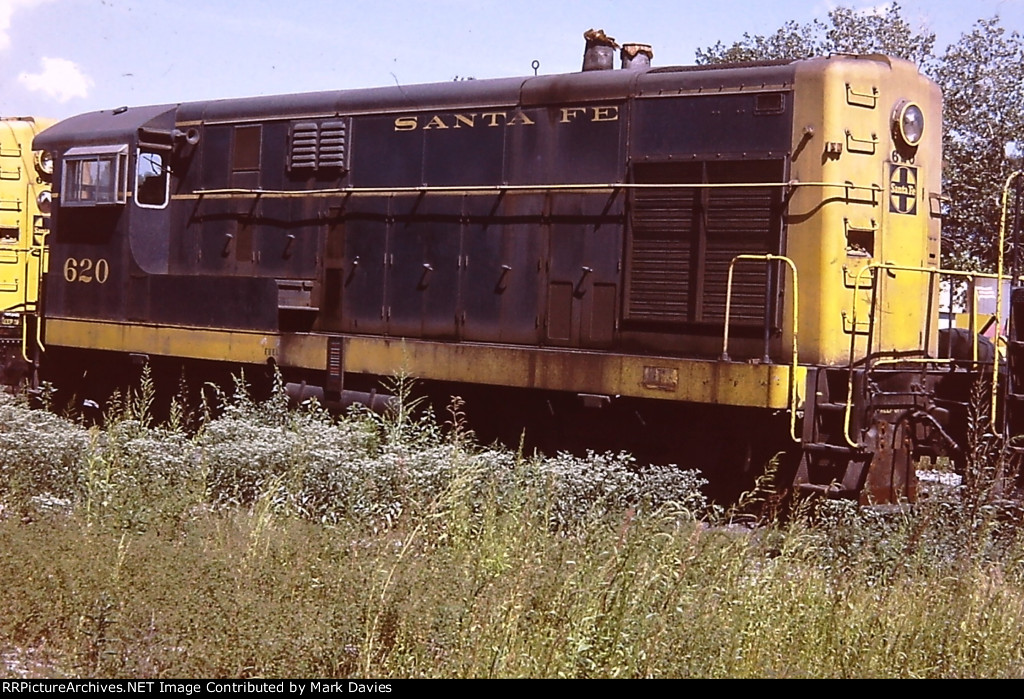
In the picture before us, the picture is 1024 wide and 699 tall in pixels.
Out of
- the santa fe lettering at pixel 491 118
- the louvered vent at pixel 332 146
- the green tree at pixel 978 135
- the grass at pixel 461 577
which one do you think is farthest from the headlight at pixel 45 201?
the green tree at pixel 978 135

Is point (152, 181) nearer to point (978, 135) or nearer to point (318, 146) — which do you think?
point (318, 146)

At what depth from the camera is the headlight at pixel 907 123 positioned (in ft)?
31.5

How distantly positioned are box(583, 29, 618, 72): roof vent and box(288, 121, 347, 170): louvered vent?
7.76ft

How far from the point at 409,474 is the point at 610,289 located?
2.54 meters

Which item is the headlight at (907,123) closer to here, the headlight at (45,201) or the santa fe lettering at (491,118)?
the santa fe lettering at (491,118)

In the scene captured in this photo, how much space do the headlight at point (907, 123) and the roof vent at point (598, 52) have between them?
8.08 feet

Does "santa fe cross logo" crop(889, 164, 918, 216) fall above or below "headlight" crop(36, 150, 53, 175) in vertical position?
below

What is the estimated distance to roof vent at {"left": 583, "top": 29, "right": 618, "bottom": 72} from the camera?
1073cm

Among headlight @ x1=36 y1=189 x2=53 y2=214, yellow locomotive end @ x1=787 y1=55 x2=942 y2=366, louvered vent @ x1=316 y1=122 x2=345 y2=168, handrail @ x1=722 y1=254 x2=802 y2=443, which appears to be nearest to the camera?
handrail @ x1=722 y1=254 x2=802 y2=443

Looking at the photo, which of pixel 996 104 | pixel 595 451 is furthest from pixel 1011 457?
pixel 996 104

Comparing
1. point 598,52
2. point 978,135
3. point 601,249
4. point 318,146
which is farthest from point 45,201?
point 978,135

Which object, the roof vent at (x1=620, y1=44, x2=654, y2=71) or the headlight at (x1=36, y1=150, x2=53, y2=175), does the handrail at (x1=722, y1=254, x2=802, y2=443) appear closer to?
the roof vent at (x1=620, y1=44, x2=654, y2=71)

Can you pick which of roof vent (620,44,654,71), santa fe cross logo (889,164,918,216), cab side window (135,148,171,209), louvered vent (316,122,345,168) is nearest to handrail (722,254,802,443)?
santa fe cross logo (889,164,918,216)

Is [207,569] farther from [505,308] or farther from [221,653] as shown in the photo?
[505,308]
